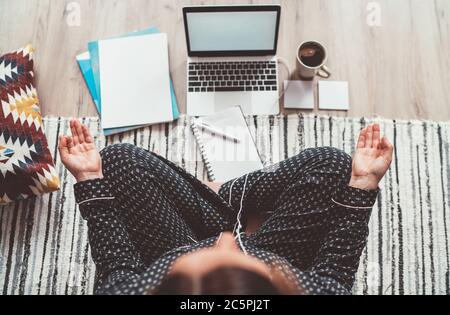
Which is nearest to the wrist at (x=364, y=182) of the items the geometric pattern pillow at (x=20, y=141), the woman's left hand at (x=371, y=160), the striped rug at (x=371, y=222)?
the woman's left hand at (x=371, y=160)

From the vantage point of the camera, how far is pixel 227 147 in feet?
3.74

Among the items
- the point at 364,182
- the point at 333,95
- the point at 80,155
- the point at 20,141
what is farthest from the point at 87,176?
the point at 333,95

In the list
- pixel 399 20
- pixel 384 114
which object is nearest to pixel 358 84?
pixel 384 114

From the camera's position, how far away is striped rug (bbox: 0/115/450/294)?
1112mm

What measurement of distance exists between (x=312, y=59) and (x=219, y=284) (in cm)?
74

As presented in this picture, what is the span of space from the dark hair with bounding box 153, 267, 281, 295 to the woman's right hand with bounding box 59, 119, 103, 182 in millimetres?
388

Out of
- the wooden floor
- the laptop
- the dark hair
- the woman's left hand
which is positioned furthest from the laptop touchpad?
the dark hair

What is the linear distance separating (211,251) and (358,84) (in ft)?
2.53

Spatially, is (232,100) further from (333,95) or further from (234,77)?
(333,95)

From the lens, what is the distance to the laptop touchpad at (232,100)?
117 cm

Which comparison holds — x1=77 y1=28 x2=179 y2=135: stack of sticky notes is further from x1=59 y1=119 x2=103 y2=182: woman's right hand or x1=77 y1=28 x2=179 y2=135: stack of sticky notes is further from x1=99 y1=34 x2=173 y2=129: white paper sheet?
x1=59 y1=119 x2=103 y2=182: woman's right hand

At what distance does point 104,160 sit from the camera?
0.95 metres

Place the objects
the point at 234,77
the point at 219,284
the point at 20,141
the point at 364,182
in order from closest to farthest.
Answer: the point at 219,284, the point at 364,182, the point at 20,141, the point at 234,77
